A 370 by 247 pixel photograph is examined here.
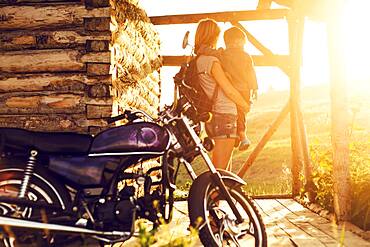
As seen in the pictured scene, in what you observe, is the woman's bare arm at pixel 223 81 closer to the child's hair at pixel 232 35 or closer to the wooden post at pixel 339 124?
the child's hair at pixel 232 35

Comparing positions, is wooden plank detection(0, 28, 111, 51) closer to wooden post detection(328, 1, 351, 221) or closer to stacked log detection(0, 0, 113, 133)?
stacked log detection(0, 0, 113, 133)

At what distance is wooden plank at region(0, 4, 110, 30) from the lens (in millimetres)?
5223

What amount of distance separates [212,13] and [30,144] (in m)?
5.74

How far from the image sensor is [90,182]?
3.50m

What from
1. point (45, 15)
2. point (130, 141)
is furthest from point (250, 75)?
point (45, 15)

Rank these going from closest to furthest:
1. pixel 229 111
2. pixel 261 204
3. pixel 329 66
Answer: pixel 229 111 < pixel 329 66 < pixel 261 204

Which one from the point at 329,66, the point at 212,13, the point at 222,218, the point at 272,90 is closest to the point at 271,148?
the point at 212,13

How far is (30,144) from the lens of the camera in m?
3.38

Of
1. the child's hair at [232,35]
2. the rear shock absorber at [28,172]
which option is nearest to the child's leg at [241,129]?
the child's hair at [232,35]

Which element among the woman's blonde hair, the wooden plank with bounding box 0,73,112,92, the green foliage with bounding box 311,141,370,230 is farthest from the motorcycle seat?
the green foliage with bounding box 311,141,370,230

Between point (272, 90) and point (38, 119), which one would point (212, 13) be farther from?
point (272, 90)

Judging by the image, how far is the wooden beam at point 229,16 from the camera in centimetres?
836

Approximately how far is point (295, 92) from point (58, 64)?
13.0 ft

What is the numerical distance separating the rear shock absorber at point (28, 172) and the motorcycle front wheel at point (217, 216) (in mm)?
1094
